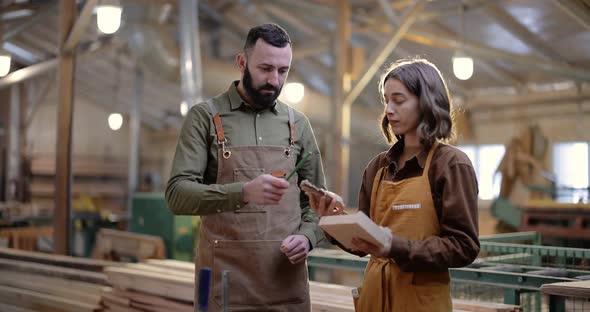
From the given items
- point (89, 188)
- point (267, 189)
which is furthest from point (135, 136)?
point (267, 189)

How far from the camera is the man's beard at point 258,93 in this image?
2.54m

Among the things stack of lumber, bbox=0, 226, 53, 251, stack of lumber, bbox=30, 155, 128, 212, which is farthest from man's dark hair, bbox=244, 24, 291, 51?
stack of lumber, bbox=30, 155, 128, 212

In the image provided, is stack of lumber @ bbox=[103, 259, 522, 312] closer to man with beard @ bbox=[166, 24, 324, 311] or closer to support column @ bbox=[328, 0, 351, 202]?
man with beard @ bbox=[166, 24, 324, 311]

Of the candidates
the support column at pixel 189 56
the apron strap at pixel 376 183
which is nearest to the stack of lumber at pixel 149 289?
the apron strap at pixel 376 183

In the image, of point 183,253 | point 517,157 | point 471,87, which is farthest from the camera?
point 471,87

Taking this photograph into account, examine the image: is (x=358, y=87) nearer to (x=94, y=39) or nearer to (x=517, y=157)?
(x=517, y=157)

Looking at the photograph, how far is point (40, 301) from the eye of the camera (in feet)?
17.8

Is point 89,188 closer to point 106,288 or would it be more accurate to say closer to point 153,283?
point 106,288

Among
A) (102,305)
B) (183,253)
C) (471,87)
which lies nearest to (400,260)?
(102,305)

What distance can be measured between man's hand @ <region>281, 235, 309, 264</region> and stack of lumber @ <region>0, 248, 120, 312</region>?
2988 mm

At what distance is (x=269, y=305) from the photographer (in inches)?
99.7

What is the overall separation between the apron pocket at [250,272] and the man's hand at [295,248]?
0.05 metres

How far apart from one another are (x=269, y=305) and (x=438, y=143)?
2.86 feet

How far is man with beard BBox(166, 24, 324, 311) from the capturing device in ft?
8.16
